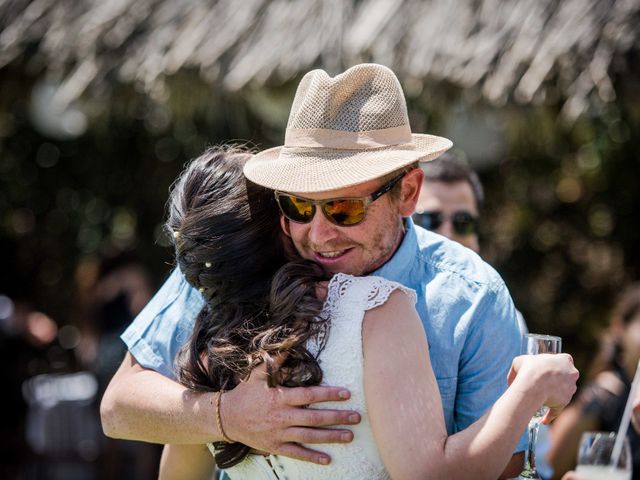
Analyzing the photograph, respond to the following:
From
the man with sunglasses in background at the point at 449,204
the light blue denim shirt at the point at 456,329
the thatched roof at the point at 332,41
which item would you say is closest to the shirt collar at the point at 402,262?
the light blue denim shirt at the point at 456,329

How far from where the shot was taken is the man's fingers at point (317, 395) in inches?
71.7

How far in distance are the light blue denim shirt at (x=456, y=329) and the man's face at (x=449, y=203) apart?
1.05m

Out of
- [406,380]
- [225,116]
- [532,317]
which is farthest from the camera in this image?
[532,317]

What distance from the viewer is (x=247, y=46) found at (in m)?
5.17

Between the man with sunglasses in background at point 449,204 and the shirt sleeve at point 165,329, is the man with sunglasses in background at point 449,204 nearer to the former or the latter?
the man with sunglasses in background at point 449,204

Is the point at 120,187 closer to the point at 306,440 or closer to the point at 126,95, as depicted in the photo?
the point at 126,95

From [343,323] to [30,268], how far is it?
660 cm

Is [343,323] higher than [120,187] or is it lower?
higher

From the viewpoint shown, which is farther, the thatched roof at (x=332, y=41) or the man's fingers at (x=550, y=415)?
the thatched roof at (x=332, y=41)

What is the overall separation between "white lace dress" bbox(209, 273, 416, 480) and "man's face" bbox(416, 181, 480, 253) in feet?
4.82

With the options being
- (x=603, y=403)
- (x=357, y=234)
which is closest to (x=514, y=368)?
(x=357, y=234)

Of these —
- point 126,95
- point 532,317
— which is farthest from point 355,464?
point 532,317

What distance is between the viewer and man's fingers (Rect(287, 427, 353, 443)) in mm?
1833

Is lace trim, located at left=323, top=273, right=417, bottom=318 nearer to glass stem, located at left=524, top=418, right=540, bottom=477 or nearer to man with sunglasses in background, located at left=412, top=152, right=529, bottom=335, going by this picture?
glass stem, located at left=524, top=418, right=540, bottom=477
